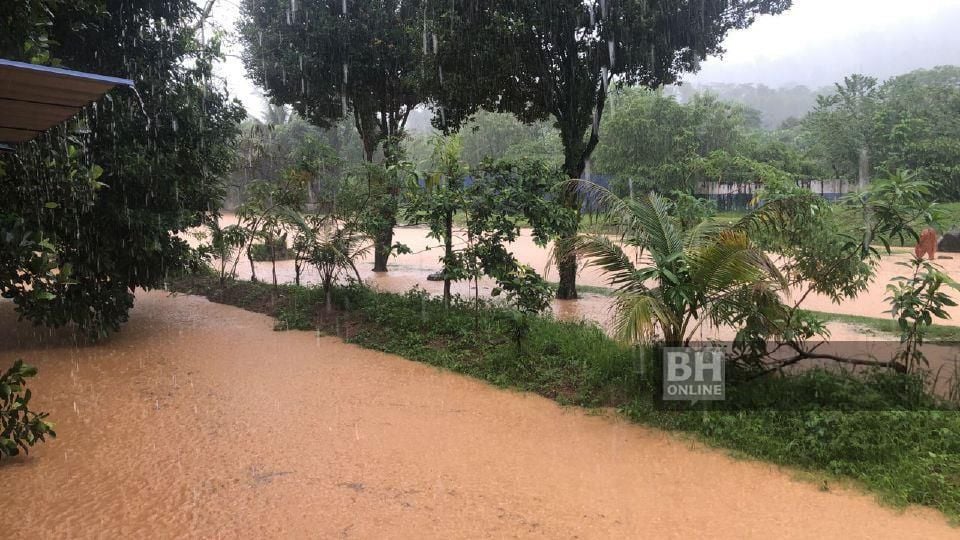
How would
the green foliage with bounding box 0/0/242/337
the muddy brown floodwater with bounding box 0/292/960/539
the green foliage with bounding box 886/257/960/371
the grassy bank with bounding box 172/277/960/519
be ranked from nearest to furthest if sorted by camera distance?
the muddy brown floodwater with bounding box 0/292/960/539 < the grassy bank with bounding box 172/277/960/519 < the green foliage with bounding box 886/257/960/371 < the green foliage with bounding box 0/0/242/337

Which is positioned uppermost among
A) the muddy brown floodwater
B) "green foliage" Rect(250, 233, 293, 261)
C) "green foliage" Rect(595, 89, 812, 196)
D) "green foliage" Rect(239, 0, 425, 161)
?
"green foliage" Rect(595, 89, 812, 196)

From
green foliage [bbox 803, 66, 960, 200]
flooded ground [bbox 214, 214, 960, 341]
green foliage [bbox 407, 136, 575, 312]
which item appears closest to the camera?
green foliage [bbox 407, 136, 575, 312]

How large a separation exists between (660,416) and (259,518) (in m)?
2.84

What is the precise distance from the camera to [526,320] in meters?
6.08

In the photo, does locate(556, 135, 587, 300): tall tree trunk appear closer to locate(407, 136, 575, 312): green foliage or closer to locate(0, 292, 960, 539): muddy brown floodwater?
locate(407, 136, 575, 312): green foliage

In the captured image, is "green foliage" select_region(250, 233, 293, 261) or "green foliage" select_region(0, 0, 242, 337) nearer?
"green foliage" select_region(0, 0, 242, 337)

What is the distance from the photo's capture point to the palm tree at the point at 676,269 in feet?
14.5

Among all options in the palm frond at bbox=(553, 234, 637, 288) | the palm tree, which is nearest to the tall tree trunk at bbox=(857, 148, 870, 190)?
the palm tree

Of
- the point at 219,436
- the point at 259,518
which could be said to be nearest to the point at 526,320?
the point at 219,436

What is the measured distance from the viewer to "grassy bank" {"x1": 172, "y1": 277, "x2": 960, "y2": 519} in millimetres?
3697

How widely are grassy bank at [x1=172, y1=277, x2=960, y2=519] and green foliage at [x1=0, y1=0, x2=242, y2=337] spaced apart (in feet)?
7.59

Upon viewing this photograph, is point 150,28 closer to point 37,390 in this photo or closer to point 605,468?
point 37,390

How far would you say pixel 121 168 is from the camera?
6.54 m

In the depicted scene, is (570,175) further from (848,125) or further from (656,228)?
(848,125)
